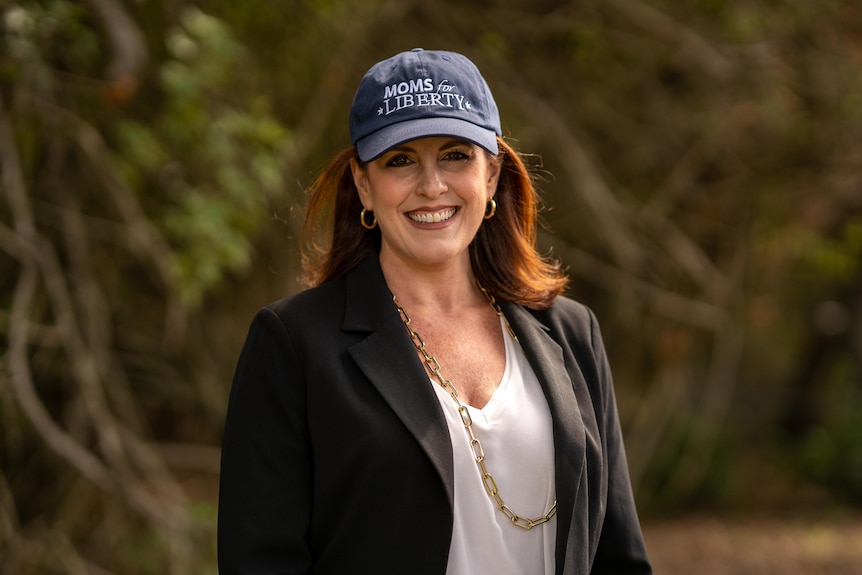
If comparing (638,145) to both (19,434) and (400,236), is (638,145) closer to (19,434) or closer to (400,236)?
(19,434)

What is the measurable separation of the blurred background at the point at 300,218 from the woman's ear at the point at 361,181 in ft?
1.21

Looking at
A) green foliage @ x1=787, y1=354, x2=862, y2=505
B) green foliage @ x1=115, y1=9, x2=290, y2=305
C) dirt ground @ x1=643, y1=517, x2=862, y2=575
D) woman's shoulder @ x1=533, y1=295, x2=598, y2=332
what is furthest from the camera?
green foliage @ x1=787, y1=354, x2=862, y2=505

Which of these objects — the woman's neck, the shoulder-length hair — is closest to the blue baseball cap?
the shoulder-length hair

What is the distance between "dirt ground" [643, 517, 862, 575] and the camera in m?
6.44

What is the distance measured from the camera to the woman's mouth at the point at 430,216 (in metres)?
2.03

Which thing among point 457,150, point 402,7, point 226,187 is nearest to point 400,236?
point 457,150

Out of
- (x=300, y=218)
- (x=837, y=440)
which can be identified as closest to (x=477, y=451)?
(x=300, y=218)

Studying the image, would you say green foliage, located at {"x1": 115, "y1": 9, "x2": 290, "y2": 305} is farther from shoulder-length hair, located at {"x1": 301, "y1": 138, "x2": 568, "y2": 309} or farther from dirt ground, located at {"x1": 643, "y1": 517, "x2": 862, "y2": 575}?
dirt ground, located at {"x1": 643, "y1": 517, "x2": 862, "y2": 575}

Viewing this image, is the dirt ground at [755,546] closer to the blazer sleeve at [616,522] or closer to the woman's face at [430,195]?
the blazer sleeve at [616,522]

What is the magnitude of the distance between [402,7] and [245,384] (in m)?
3.49

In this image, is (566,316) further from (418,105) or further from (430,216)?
(418,105)

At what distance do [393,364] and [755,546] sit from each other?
19.1 feet

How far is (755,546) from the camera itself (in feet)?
23.2

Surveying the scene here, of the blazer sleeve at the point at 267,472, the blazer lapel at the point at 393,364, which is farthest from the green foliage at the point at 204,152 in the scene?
the blazer sleeve at the point at 267,472
